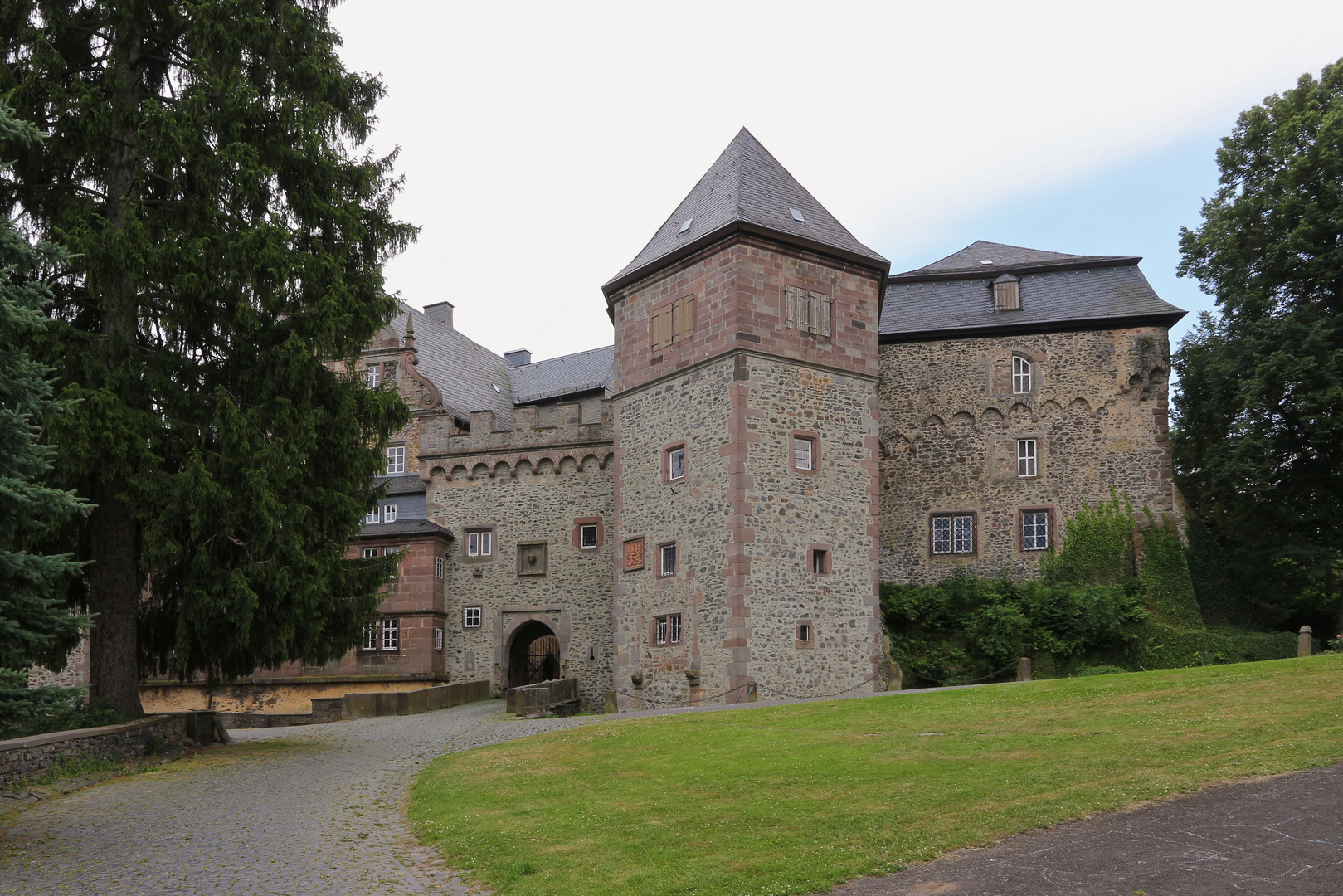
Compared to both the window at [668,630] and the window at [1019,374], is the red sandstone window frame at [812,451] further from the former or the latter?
the window at [1019,374]

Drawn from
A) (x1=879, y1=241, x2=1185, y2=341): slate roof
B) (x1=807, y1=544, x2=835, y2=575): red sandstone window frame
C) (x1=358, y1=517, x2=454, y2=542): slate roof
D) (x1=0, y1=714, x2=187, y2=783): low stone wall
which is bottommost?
(x1=0, y1=714, x2=187, y2=783): low stone wall

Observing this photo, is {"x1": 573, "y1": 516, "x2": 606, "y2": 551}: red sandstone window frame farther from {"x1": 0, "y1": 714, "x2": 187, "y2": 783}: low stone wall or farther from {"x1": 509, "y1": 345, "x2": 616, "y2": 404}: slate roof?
{"x1": 0, "y1": 714, "x2": 187, "y2": 783}: low stone wall

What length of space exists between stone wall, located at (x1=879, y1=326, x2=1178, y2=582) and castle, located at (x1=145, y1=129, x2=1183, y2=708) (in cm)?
7

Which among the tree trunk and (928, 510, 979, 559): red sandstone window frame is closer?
the tree trunk

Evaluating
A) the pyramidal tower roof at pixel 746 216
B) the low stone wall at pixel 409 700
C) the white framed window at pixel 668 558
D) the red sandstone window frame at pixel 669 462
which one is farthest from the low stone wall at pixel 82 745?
the pyramidal tower roof at pixel 746 216

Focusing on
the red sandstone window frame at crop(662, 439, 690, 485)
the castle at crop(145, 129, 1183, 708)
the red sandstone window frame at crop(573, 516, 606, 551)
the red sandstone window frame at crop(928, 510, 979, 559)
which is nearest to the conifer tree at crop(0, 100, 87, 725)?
the castle at crop(145, 129, 1183, 708)

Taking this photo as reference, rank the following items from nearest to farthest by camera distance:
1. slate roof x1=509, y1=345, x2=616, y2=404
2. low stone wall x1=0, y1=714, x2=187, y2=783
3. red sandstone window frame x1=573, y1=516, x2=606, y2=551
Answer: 1. low stone wall x1=0, y1=714, x2=187, y2=783
2. red sandstone window frame x1=573, y1=516, x2=606, y2=551
3. slate roof x1=509, y1=345, x2=616, y2=404

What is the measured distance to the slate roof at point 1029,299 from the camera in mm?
31312

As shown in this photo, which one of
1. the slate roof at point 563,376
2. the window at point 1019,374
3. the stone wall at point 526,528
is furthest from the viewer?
the slate roof at point 563,376

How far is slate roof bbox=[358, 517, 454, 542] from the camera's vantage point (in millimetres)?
32906

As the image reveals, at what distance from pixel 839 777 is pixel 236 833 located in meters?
5.91

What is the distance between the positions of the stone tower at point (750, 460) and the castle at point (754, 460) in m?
0.06

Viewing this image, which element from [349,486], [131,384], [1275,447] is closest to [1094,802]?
[349,486]

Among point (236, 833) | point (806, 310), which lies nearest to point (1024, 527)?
point (806, 310)
